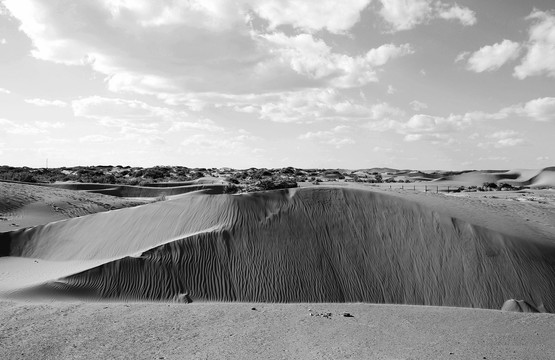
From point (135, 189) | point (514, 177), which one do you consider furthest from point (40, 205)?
point (514, 177)

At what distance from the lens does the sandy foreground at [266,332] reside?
6137mm

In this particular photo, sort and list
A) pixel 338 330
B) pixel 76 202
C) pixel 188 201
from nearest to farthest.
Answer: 1. pixel 338 330
2. pixel 188 201
3. pixel 76 202

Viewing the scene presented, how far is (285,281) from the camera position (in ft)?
31.4

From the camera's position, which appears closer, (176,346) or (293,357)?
(293,357)

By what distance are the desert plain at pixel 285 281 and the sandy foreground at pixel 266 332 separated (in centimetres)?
3

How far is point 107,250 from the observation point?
11.7m

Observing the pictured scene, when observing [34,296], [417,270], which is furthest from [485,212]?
[34,296]

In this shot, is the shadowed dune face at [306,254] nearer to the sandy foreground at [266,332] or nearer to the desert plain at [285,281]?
the desert plain at [285,281]

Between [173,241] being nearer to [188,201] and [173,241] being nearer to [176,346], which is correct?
[188,201]

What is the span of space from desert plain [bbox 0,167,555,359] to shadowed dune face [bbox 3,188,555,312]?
0.11 ft

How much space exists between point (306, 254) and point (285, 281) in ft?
3.16

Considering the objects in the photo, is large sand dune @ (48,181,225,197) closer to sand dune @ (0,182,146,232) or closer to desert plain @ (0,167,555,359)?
sand dune @ (0,182,146,232)

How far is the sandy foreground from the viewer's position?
6137 millimetres

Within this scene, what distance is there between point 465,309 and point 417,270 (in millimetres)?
1461
